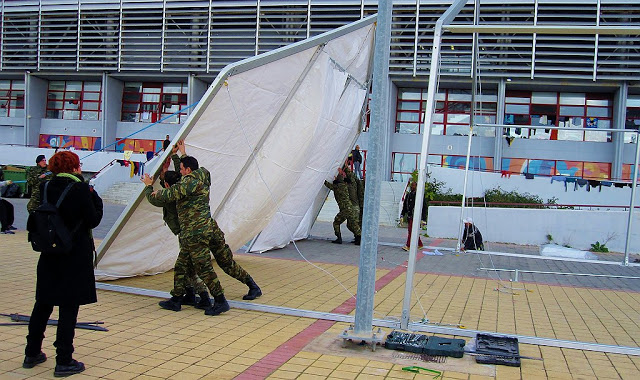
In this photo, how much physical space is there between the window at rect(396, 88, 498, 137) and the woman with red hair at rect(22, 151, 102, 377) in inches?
1060

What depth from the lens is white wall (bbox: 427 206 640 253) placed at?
16.9m

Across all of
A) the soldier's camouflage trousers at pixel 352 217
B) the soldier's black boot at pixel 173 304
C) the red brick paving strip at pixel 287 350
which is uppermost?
the soldier's camouflage trousers at pixel 352 217

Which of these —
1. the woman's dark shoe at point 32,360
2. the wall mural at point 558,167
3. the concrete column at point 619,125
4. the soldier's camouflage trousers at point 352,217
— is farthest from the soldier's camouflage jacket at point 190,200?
the concrete column at point 619,125

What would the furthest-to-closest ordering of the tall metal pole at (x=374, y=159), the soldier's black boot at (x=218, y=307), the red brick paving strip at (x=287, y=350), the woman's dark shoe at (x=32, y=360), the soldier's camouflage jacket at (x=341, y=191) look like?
the soldier's camouflage jacket at (x=341, y=191)
the soldier's black boot at (x=218, y=307)
the tall metal pole at (x=374, y=159)
the red brick paving strip at (x=287, y=350)
the woman's dark shoe at (x=32, y=360)

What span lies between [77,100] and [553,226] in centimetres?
2937

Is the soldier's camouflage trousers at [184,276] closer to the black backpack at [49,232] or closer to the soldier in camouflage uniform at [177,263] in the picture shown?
the soldier in camouflage uniform at [177,263]

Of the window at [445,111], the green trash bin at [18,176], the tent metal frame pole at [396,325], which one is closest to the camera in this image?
the tent metal frame pole at [396,325]

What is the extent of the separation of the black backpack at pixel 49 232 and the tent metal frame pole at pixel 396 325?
302cm

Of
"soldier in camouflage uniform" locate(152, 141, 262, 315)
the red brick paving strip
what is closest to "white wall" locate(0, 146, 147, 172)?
"soldier in camouflage uniform" locate(152, 141, 262, 315)

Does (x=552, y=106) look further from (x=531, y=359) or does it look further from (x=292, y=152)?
(x=531, y=359)

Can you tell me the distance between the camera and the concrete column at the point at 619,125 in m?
27.6

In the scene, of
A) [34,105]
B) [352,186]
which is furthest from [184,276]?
[34,105]

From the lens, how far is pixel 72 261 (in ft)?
15.1

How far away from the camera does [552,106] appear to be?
29938 millimetres
